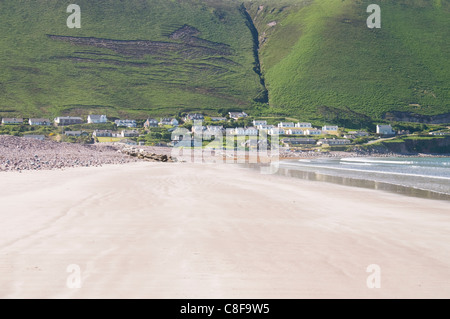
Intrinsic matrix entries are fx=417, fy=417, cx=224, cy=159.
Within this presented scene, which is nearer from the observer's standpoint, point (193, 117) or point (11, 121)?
point (11, 121)

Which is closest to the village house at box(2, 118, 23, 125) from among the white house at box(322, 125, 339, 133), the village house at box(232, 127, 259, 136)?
the village house at box(232, 127, 259, 136)

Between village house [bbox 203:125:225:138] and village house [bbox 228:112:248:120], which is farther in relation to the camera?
village house [bbox 228:112:248:120]

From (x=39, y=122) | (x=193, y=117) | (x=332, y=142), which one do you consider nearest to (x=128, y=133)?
(x=39, y=122)

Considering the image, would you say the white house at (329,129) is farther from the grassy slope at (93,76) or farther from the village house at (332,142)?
the grassy slope at (93,76)

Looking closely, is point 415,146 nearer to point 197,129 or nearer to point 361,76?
point 197,129

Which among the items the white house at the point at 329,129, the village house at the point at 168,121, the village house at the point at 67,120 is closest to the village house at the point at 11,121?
the village house at the point at 67,120

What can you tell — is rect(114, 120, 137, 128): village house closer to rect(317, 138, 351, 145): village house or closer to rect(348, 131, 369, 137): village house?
rect(317, 138, 351, 145): village house

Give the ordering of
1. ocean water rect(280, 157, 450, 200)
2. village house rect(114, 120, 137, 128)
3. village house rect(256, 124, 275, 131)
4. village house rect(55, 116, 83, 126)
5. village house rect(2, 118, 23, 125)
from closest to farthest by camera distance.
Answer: ocean water rect(280, 157, 450, 200)
village house rect(2, 118, 23, 125)
village house rect(55, 116, 83, 126)
village house rect(114, 120, 137, 128)
village house rect(256, 124, 275, 131)
